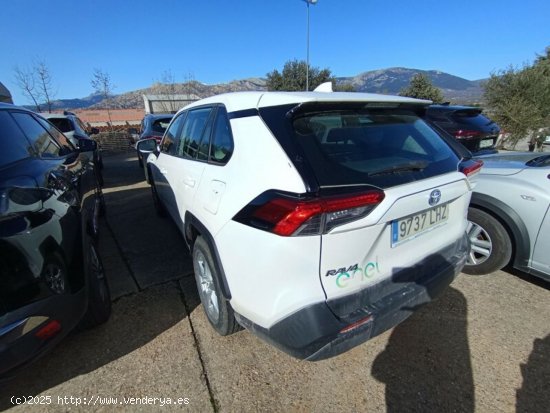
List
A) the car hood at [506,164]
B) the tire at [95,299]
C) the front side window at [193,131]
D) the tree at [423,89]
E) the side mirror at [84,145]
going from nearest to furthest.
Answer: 1. the tire at [95,299]
2. the front side window at [193,131]
3. the car hood at [506,164]
4. the side mirror at [84,145]
5. the tree at [423,89]

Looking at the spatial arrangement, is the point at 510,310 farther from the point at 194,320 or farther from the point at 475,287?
the point at 194,320

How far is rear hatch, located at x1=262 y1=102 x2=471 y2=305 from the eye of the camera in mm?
1405

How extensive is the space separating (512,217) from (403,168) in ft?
5.60

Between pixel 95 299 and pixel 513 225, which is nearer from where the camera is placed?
pixel 95 299

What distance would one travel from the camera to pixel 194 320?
8.08 ft

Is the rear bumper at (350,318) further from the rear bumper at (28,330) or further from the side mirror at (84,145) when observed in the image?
the side mirror at (84,145)

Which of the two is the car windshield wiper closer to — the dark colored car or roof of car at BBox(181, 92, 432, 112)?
roof of car at BBox(181, 92, 432, 112)

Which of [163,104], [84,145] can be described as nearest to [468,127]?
[84,145]

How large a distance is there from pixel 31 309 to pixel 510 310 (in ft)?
10.7

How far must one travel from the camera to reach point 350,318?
151 centimetres

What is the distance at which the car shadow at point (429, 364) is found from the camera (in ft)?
5.76

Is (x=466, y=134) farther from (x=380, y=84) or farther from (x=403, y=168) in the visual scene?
(x=380, y=84)

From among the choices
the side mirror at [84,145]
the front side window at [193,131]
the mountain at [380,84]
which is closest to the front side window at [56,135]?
the side mirror at [84,145]

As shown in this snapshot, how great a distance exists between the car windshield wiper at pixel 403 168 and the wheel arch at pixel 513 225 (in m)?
1.48
